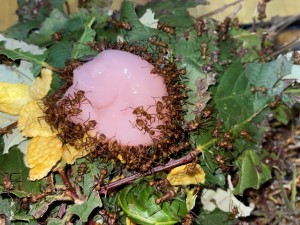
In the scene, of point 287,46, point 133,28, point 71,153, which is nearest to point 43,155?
point 71,153

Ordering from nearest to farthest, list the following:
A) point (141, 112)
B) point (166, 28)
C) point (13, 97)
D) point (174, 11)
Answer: point (141, 112), point (13, 97), point (166, 28), point (174, 11)

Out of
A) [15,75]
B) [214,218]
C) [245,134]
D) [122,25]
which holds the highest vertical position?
[122,25]

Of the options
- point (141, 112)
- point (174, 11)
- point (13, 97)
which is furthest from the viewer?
point (174, 11)

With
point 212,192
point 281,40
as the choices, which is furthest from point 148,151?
point 281,40

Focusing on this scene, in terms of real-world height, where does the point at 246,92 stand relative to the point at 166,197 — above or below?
above

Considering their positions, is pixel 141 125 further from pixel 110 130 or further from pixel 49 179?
pixel 49 179

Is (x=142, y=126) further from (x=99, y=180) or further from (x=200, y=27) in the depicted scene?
(x=200, y=27)

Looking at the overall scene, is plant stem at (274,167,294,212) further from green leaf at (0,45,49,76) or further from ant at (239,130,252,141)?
green leaf at (0,45,49,76)

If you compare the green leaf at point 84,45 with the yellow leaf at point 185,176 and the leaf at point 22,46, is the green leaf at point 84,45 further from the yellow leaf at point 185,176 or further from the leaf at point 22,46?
the yellow leaf at point 185,176

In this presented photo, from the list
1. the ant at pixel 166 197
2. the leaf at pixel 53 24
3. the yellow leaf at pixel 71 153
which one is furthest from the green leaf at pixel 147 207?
the leaf at pixel 53 24
